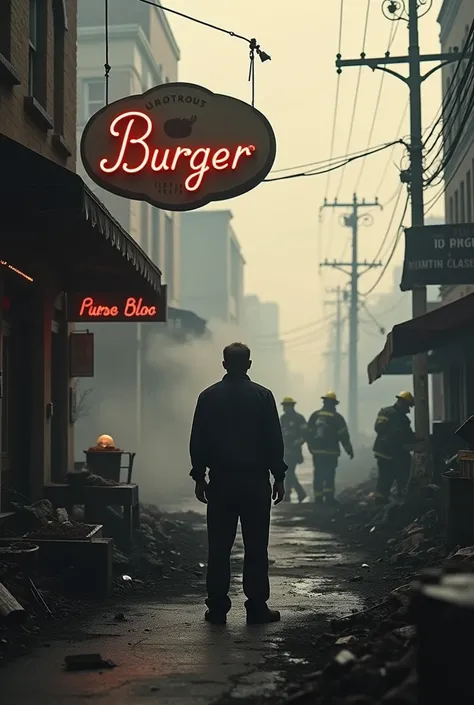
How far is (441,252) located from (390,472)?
154 inches

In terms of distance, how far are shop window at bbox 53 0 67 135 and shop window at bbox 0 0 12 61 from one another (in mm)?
2957

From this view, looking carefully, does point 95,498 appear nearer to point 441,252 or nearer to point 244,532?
point 244,532

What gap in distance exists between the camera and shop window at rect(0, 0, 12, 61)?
12.0 metres

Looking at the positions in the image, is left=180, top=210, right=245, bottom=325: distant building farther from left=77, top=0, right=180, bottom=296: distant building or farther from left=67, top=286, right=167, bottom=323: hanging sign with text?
left=67, top=286, right=167, bottom=323: hanging sign with text

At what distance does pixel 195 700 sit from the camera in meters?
5.88

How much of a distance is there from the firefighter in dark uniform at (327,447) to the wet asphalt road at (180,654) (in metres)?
11.2

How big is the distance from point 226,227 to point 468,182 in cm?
4473

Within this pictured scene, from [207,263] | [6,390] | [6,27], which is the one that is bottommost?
[6,390]

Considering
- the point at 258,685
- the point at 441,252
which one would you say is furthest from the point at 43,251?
the point at 441,252

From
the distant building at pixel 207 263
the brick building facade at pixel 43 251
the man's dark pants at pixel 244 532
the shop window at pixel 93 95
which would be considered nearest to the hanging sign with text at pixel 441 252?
the brick building facade at pixel 43 251

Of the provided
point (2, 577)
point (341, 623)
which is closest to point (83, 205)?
point (2, 577)

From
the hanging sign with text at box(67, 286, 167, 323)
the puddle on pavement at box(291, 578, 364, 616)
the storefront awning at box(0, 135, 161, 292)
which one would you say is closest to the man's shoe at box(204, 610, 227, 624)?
the puddle on pavement at box(291, 578, 364, 616)

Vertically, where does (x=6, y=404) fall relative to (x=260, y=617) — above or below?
above

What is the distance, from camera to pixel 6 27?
39.4 feet
